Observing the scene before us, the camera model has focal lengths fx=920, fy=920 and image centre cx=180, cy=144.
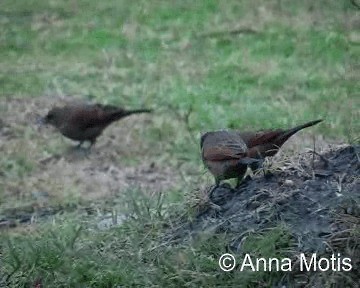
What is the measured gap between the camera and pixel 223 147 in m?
5.79

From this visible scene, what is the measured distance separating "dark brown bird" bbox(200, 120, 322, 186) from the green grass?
0.35 metres

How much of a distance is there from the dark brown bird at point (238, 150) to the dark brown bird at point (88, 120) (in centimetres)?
297

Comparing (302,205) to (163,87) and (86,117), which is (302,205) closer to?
(86,117)

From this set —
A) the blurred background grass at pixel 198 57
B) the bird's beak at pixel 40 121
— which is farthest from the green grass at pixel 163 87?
the bird's beak at pixel 40 121

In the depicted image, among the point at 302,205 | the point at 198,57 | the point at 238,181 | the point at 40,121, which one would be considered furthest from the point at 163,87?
the point at 302,205

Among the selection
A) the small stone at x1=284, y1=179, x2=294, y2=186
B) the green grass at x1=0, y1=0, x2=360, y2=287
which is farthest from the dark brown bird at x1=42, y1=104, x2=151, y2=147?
the small stone at x1=284, y1=179, x2=294, y2=186

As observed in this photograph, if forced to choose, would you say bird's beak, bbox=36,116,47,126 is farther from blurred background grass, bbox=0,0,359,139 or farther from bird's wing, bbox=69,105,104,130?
blurred background grass, bbox=0,0,359,139

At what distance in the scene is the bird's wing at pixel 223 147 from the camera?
18.7 feet

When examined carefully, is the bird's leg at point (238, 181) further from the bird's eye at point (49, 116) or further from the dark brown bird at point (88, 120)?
the bird's eye at point (49, 116)

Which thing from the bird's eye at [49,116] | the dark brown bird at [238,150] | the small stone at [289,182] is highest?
the dark brown bird at [238,150]

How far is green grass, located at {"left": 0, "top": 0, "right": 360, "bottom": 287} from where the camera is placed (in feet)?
16.5

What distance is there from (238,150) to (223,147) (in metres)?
0.10

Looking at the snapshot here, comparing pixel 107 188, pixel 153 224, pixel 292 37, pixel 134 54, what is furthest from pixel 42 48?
pixel 153 224

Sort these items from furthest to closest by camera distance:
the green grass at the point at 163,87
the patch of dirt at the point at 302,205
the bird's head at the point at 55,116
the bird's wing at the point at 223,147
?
the bird's head at the point at 55,116 → the bird's wing at the point at 223,147 → the green grass at the point at 163,87 → the patch of dirt at the point at 302,205
